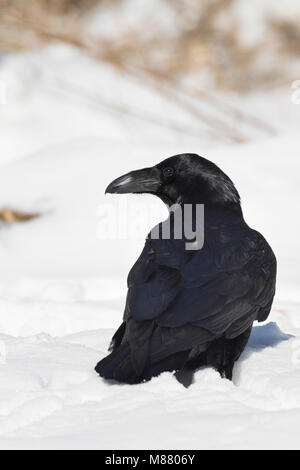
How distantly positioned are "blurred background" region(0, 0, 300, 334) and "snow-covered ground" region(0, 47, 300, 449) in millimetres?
18

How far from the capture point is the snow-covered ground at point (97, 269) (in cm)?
253

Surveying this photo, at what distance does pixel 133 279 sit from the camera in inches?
130

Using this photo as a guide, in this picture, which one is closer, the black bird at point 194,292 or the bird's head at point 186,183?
the black bird at point 194,292

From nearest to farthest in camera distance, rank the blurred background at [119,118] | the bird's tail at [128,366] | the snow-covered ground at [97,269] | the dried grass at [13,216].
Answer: the snow-covered ground at [97,269] → the bird's tail at [128,366] → the blurred background at [119,118] → the dried grass at [13,216]

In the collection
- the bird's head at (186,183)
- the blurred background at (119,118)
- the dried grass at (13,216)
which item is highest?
the blurred background at (119,118)

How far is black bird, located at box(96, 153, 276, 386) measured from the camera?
3012mm

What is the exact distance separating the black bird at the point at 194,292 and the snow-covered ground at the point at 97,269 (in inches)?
3.5

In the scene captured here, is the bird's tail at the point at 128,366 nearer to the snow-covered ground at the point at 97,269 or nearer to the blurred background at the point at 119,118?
the snow-covered ground at the point at 97,269

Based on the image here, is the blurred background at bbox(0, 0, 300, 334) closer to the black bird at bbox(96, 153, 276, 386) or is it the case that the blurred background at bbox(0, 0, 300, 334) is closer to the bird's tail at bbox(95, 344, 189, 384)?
the black bird at bbox(96, 153, 276, 386)

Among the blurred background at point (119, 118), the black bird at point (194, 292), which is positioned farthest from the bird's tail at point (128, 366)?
the blurred background at point (119, 118)

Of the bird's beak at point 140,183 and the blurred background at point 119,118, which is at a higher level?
the blurred background at point 119,118
